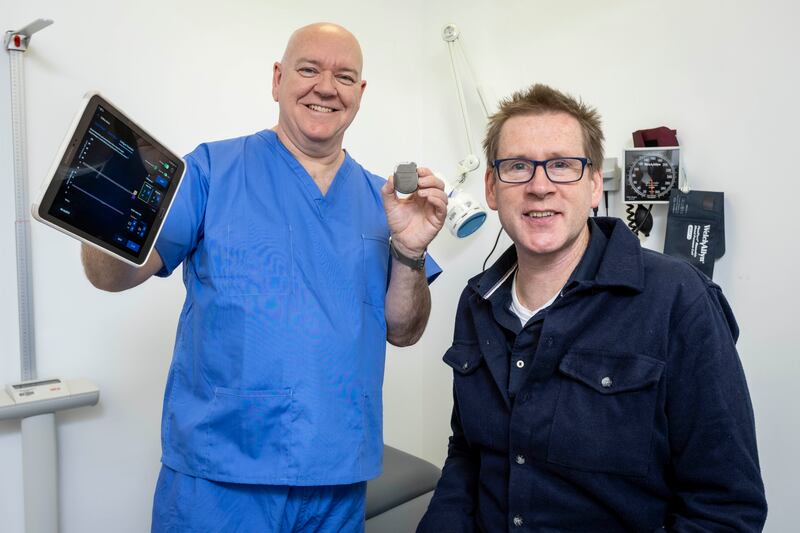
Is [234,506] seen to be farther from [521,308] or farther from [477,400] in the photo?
[521,308]

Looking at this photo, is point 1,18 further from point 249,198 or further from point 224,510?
point 224,510

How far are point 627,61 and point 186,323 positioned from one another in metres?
1.36

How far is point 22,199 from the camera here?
1.44 metres

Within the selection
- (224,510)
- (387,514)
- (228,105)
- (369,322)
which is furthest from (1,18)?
(387,514)

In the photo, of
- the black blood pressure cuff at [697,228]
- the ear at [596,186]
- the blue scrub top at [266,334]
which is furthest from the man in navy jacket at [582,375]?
the black blood pressure cuff at [697,228]

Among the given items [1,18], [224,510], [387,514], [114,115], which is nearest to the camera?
[114,115]

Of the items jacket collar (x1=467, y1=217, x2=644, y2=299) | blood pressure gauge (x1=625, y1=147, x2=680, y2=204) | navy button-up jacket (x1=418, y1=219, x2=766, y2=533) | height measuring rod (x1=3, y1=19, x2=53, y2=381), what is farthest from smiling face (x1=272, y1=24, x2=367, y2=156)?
blood pressure gauge (x1=625, y1=147, x2=680, y2=204)

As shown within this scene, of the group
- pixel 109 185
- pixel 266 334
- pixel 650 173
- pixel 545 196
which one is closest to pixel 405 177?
pixel 545 196

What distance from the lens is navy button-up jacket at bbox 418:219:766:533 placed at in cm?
86

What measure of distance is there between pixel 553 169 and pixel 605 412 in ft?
1.30

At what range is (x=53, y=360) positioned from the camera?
153 centimetres

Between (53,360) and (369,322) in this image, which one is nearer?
(369,322)

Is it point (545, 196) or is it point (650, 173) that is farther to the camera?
point (650, 173)

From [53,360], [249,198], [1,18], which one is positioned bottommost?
[53,360]
